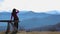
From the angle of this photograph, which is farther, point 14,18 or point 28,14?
point 28,14

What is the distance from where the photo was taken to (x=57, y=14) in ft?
71.4

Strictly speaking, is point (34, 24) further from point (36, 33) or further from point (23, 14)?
point (36, 33)

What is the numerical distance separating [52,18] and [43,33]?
1043cm

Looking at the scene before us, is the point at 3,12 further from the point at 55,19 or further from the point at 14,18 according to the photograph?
the point at 14,18

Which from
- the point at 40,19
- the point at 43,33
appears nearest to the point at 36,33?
the point at 43,33

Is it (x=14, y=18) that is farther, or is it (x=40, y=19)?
(x=40, y=19)

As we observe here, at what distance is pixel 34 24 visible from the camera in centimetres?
1925

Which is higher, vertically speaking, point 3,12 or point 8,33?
point 3,12

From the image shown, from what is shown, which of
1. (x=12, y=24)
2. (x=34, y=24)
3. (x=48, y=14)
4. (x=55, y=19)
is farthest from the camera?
(x=48, y=14)

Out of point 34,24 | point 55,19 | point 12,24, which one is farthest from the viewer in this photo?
point 55,19

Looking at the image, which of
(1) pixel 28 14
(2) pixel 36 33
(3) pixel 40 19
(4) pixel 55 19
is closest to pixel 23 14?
(1) pixel 28 14

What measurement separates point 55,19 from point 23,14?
134 inches

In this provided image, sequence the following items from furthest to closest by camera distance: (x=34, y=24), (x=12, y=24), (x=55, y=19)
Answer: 1. (x=55, y=19)
2. (x=34, y=24)
3. (x=12, y=24)

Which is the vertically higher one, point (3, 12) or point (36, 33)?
point (3, 12)
